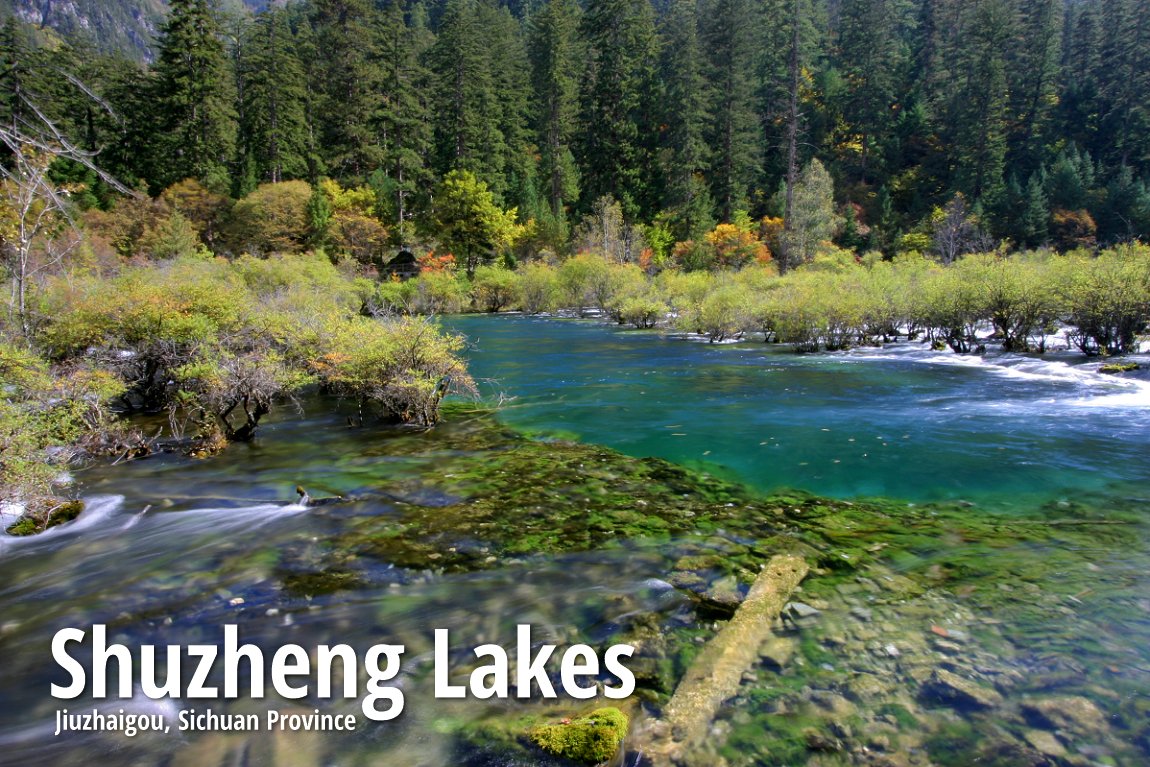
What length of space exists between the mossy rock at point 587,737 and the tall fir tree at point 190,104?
188 feet

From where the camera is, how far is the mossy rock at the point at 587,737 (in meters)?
3.66

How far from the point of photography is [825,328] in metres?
24.1

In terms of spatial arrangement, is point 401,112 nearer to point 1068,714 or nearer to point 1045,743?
point 1068,714

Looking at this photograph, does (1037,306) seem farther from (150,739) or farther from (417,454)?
(150,739)

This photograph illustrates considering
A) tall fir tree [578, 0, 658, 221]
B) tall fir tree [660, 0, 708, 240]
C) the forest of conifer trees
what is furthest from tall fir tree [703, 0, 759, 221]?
tall fir tree [578, 0, 658, 221]

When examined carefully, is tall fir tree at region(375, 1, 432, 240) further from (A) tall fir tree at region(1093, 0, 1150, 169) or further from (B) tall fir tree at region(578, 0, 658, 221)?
(A) tall fir tree at region(1093, 0, 1150, 169)

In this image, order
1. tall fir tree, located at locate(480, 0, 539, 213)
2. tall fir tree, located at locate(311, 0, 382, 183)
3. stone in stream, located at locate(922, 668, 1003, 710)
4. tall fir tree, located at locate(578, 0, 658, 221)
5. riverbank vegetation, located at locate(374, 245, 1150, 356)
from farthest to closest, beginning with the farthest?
tall fir tree, located at locate(578, 0, 658, 221), tall fir tree, located at locate(480, 0, 539, 213), tall fir tree, located at locate(311, 0, 382, 183), riverbank vegetation, located at locate(374, 245, 1150, 356), stone in stream, located at locate(922, 668, 1003, 710)

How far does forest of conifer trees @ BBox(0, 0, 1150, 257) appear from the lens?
170 feet

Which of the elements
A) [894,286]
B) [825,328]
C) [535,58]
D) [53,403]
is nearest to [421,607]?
[53,403]

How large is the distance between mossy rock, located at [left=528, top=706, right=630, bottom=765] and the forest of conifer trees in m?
49.0

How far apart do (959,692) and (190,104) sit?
6471 cm

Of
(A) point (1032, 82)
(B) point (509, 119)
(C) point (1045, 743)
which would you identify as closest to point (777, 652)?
(C) point (1045, 743)

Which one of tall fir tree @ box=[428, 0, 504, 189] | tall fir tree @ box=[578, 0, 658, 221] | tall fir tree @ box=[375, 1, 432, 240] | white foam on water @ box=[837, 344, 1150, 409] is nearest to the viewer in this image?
white foam on water @ box=[837, 344, 1150, 409]

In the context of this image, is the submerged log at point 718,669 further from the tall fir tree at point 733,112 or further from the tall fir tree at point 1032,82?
the tall fir tree at point 1032,82
